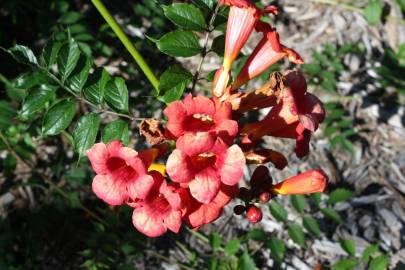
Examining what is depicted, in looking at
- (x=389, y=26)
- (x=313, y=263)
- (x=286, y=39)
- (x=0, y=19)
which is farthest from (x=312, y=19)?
(x=0, y=19)

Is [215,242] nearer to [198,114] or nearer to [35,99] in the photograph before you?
[35,99]

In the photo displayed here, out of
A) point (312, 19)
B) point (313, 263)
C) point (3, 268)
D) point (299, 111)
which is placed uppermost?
point (299, 111)

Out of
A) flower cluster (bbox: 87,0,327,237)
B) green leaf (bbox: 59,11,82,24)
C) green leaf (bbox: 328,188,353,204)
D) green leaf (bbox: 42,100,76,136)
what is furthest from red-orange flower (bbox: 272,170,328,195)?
green leaf (bbox: 59,11,82,24)

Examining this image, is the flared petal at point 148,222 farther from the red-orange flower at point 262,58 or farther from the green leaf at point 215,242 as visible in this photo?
the green leaf at point 215,242

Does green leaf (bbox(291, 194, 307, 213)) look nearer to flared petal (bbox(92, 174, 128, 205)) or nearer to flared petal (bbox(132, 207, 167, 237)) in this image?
flared petal (bbox(132, 207, 167, 237))

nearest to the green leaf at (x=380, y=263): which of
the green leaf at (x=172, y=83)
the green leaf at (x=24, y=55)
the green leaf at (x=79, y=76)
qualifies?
the green leaf at (x=172, y=83)

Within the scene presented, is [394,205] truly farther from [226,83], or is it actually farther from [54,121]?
[54,121]
